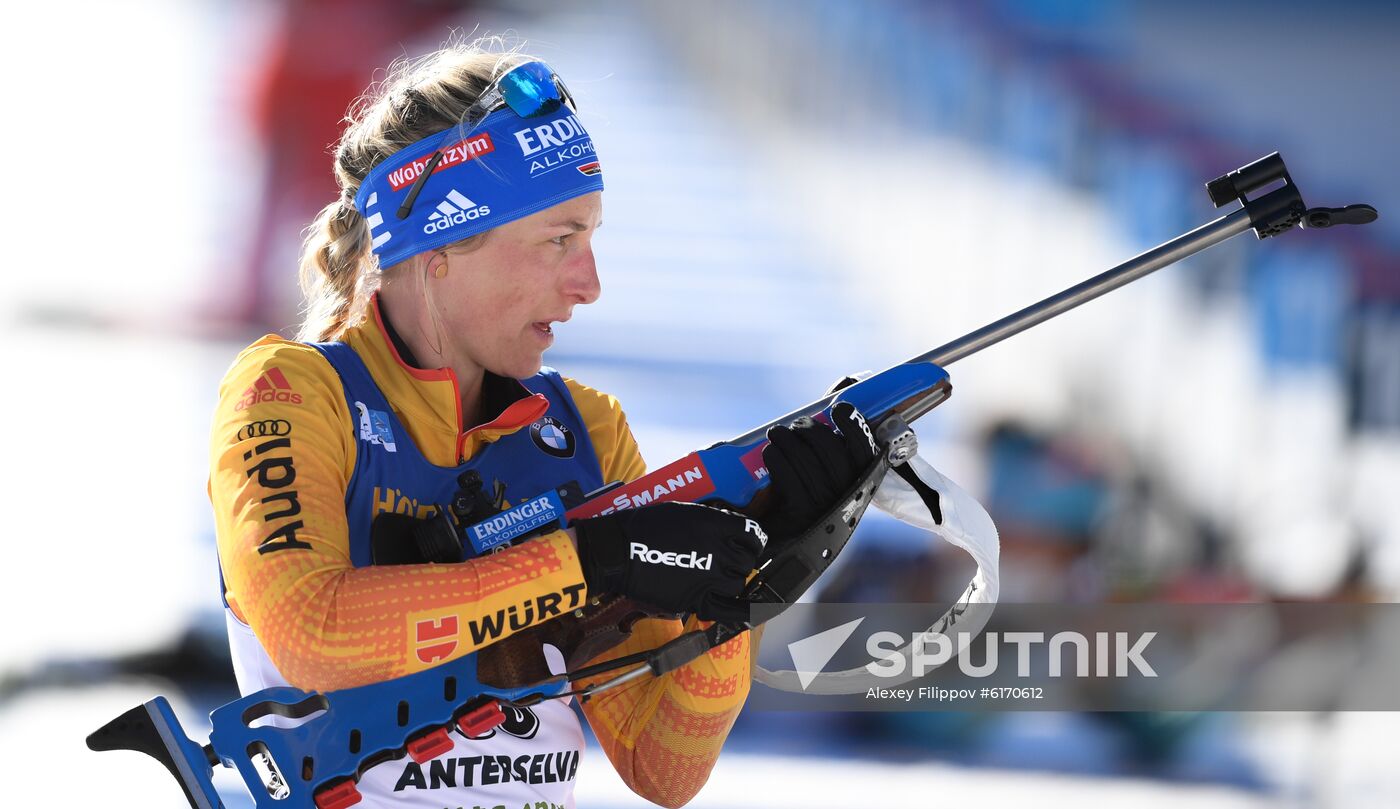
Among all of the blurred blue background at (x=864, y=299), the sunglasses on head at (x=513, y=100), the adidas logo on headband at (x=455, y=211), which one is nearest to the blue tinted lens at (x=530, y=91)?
the sunglasses on head at (x=513, y=100)

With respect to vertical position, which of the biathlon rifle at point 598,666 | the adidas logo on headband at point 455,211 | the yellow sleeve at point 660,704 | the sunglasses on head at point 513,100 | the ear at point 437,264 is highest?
the sunglasses on head at point 513,100

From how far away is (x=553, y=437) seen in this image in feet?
4.80

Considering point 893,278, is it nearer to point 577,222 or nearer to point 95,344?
point 95,344

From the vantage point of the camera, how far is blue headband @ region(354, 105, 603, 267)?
137cm

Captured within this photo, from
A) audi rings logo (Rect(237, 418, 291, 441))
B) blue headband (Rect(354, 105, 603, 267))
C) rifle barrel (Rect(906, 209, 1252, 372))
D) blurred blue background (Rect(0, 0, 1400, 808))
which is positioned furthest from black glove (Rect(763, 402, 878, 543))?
blurred blue background (Rect(0, 0, 1400, 808))

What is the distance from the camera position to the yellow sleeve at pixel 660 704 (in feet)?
4.71

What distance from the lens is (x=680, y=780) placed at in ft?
4.87

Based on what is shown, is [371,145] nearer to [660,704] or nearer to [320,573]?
[320,573]

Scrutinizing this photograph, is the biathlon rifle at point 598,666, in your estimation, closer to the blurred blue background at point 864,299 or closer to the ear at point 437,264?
the ear at point 437,264

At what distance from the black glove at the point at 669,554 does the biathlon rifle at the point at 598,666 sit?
0.06 m

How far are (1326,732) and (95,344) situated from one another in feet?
11.4

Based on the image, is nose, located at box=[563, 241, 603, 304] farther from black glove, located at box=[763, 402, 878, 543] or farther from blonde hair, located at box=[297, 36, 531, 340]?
black glove, located at box=[763, 402, 878, 543]

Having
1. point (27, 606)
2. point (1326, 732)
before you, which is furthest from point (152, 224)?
point (1326, 732)

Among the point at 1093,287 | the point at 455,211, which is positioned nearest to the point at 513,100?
the point at 455,211
